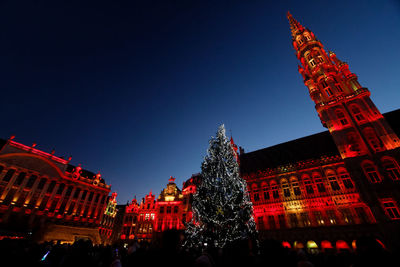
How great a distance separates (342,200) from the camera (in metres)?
20.9

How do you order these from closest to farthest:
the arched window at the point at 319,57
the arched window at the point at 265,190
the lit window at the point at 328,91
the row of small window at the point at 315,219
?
the row of small window at the point at 315,219, the arched window at the point at 265,190, the lit window at the point at 328,91, the arched window at the point at 319,57

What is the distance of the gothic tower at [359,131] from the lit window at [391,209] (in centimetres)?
11

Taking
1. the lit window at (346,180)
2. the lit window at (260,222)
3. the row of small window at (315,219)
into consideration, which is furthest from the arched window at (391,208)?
the lit window at (260,222)

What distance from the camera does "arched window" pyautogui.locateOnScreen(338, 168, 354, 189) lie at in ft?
70.4

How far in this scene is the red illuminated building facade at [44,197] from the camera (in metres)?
29.6

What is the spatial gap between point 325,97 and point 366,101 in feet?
16.7

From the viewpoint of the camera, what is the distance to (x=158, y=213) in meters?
42.2

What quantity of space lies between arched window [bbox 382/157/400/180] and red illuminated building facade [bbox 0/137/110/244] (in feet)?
157

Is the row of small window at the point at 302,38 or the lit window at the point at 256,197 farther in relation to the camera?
the row of small window at the point at 302,38

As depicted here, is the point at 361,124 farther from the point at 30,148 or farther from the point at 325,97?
the point at 30,148

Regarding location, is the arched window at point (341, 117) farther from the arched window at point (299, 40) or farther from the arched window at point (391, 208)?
the arched window at point (299, 40)

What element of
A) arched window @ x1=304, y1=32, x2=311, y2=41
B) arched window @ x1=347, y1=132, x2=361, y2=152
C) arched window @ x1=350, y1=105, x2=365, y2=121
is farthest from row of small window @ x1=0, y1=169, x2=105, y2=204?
arched window @ x1=304, y1=32, x2=311, y2=41

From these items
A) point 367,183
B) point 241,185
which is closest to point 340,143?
point 367,183

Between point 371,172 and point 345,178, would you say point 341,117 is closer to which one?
point 371,172
